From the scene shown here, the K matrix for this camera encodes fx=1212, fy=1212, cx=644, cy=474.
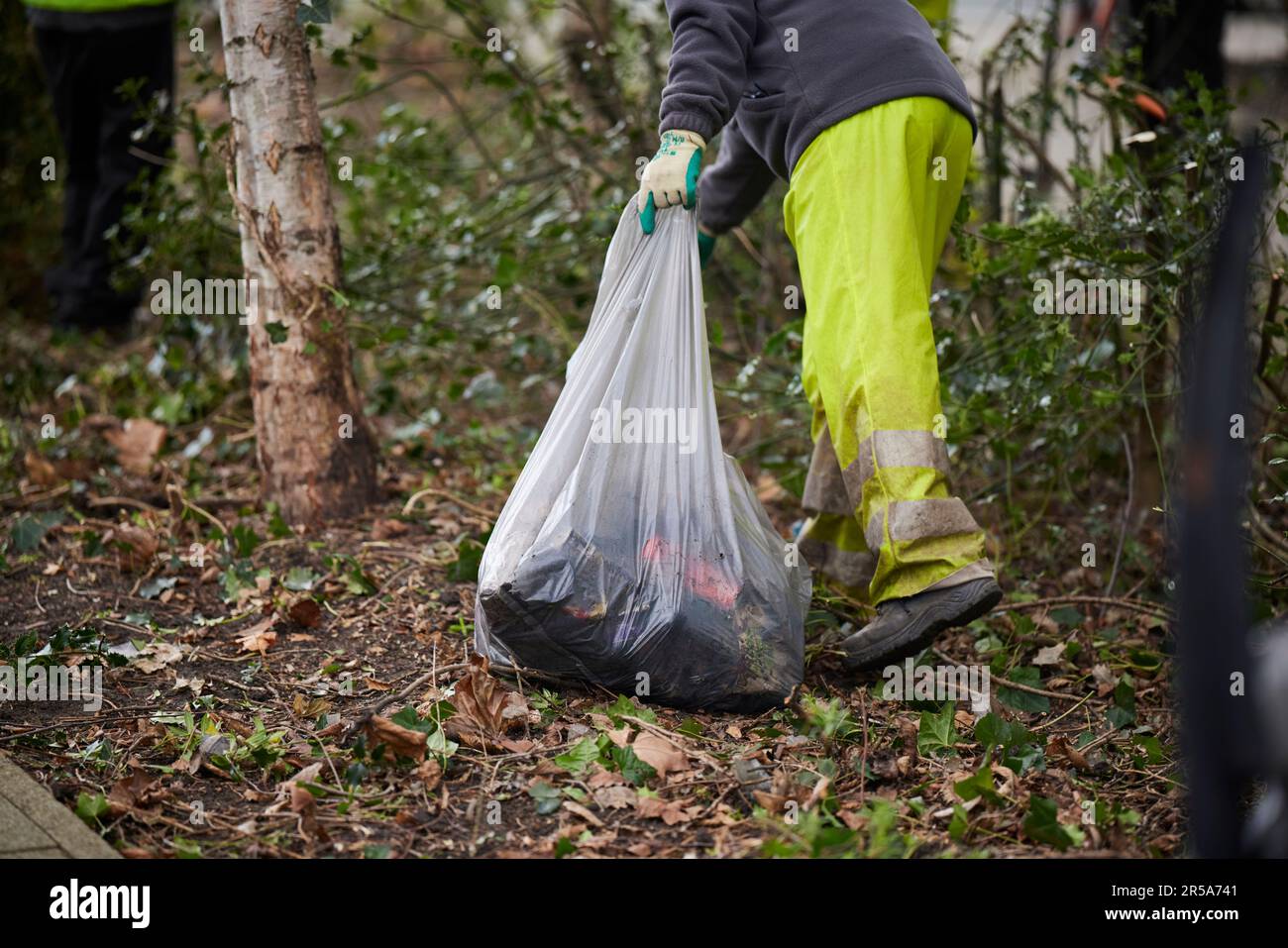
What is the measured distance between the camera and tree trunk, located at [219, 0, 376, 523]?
9.66ft

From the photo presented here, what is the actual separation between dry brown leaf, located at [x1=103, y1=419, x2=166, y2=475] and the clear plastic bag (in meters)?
1.87

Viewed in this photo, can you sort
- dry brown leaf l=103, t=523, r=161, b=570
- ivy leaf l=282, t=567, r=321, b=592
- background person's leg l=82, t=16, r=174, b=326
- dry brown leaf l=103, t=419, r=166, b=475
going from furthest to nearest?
background person's leg l=82, t=16, r=174, b=326, dry brown leaf l=103, t=419, r=166, b=475, dry brown leaf l=103, t=523, r=161, b=570, ivy leaf l=282, t=567, r=321, b=592

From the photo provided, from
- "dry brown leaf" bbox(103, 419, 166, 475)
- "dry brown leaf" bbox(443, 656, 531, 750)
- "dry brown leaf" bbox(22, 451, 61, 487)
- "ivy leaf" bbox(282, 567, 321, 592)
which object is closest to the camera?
"dry brown leaf" bbox(443, 656, 531, 750)

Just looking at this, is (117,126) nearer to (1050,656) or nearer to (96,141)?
(96,141)

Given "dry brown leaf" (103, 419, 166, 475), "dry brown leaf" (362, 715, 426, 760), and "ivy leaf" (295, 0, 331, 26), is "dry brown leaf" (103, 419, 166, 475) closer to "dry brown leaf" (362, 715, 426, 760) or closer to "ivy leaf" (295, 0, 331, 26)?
"ivy leaf" (295, 0, 331, 26)

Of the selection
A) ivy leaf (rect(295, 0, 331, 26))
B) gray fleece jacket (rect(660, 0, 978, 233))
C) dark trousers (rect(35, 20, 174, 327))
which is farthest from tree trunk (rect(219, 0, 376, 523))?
dark trousers (rect(35, 20, 174, 327))

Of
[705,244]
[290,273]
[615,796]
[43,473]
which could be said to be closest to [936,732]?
[615,796]

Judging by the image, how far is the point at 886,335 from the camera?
7.48ft

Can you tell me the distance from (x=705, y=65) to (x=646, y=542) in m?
0.92

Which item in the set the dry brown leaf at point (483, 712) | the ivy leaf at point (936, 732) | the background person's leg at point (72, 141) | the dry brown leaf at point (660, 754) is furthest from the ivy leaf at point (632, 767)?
the background person's leg at point (72, 141)

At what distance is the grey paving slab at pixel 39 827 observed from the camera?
67.9 inches

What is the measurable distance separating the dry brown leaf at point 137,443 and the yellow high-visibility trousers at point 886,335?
2.33 meters

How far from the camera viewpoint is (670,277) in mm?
2398

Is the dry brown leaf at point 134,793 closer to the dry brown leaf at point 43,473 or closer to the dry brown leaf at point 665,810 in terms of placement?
the dry brown leaf at point 665,810
